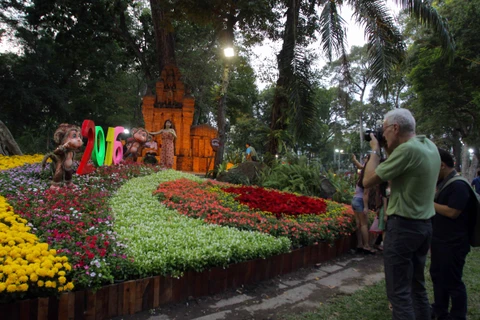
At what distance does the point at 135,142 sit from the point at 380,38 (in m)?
7.37

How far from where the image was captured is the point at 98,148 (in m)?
8.65

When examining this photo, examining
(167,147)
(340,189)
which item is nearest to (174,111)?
(167,147)

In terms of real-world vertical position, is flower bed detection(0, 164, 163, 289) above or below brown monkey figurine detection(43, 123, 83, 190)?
below

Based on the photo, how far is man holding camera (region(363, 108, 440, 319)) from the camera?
7.56 feet

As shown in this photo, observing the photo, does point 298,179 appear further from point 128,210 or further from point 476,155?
point 476,155

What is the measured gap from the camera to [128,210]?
5023 millimetres

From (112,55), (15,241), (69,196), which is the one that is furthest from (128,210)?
(112,55)

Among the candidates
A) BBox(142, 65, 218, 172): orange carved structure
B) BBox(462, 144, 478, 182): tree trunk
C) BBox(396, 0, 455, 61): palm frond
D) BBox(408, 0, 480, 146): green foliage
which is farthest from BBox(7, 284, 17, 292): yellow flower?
BBox(462, 144, 478, 182): tree trunk

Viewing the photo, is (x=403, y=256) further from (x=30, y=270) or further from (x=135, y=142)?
(x=135, y=142)

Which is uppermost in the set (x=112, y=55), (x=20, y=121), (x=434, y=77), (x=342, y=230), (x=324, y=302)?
(x=112, y=55)

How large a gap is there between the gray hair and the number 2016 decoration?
6.11 m

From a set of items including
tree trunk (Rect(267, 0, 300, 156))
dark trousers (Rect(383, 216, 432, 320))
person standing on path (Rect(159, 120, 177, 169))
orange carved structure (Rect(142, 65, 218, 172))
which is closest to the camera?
dark trousers (Rect(383, 216, 432, 320))

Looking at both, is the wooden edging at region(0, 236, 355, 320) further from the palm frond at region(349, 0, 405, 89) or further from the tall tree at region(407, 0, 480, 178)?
the tall tree at region(407, 0, 480, 178)

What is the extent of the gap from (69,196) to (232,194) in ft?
9.93
